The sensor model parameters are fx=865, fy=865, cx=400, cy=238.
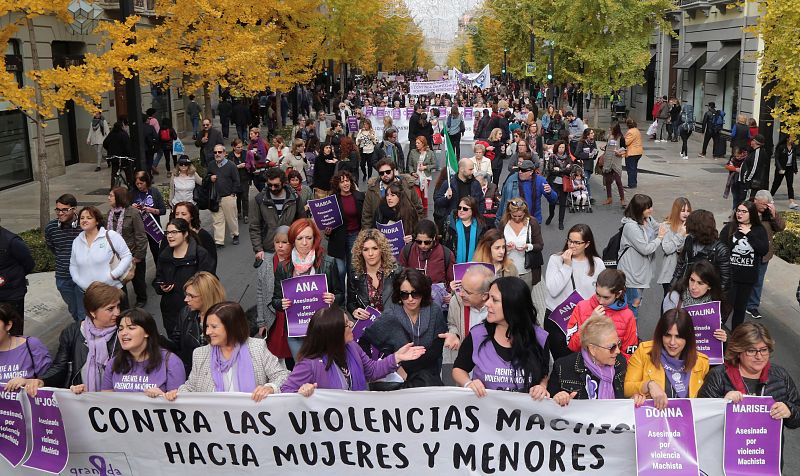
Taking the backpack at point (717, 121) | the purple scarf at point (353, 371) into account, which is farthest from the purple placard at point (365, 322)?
the backpack at point (717, 121)

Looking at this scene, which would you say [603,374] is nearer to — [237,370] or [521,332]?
[521,332]

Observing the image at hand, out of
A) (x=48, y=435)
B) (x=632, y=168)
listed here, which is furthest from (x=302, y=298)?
(x=632, y=168)

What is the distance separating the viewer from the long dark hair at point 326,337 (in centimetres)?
528

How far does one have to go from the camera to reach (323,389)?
17.6 ft

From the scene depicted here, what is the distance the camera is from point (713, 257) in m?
8.62

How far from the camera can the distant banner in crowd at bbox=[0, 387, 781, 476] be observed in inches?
205

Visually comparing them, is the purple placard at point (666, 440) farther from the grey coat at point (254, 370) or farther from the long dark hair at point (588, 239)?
the long dark hair at point (588, 239)

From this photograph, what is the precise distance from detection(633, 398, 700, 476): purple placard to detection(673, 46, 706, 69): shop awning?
33085mm

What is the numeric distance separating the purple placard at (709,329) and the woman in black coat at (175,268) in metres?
4.35

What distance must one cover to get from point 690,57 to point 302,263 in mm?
33212

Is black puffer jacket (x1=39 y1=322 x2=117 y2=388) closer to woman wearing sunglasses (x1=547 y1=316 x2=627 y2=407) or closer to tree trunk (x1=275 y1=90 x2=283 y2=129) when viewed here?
woman wearing sunglasses (x1=547 y1=316 x2=627 y2=407)

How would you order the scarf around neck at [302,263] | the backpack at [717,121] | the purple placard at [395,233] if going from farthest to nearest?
1. the backpack at [717,121]
2. the purple placard at [395,233]
3. the scarf around neck at [302,263]

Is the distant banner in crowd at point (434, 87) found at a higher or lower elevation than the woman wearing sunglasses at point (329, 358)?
higher

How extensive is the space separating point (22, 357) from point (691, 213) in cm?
638
